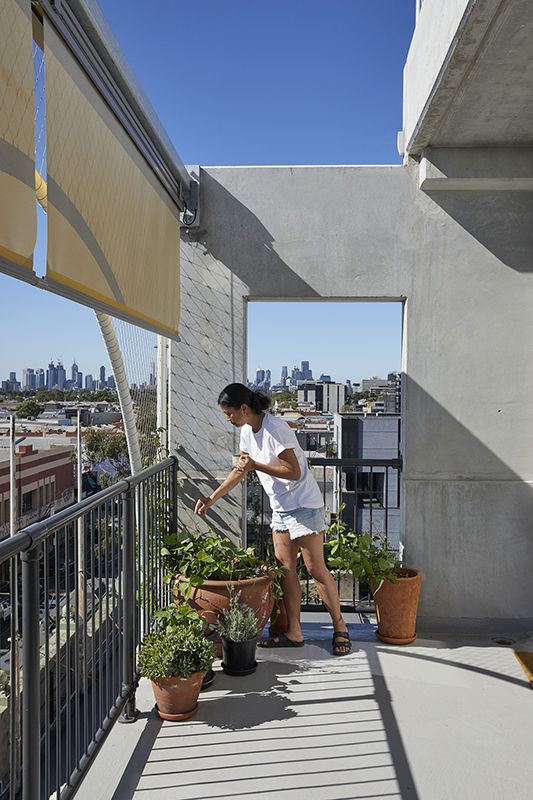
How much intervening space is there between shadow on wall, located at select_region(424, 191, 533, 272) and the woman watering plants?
173 centimetres

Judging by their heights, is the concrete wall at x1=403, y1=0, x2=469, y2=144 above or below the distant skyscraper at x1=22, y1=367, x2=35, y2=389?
above

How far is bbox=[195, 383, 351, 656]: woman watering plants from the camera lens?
3748mm

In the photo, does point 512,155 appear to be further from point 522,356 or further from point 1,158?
point 1,158

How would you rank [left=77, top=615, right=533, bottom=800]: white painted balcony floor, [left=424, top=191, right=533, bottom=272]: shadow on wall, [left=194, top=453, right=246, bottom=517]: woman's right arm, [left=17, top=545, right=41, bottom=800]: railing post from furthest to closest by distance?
[left=424, top=191, right=533, bottom=272]: shadow on wall
[left=194, top=453, right=246, bottom=517]: woman's right arm
[left=77, top=615, right=533, bottom=800]: white painted balcony floor
[left=17, top=545, right=41, bottom=800]: railing post

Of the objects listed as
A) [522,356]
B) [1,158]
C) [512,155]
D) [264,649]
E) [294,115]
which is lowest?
[264,649]

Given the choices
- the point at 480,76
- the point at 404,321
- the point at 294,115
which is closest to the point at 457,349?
the point at 404,321

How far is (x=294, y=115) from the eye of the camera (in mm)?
6805

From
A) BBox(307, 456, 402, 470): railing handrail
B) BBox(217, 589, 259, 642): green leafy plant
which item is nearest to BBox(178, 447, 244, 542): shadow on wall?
BBox(307, 456, 402, 470): railing handrail

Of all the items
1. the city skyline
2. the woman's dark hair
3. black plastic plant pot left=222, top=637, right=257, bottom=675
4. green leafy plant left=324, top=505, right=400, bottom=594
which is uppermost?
the city skyline

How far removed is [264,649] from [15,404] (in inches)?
81.8

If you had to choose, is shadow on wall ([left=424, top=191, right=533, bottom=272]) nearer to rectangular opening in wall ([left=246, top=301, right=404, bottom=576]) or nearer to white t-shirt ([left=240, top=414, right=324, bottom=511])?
rectangular opening in wall ([left=246, top=301, right=404, bottom=576])

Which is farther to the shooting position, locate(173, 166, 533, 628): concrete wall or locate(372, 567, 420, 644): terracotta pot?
locate(173, 166, 533, 628): concrete wall

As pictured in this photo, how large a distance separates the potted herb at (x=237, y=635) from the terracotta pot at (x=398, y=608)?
2.87 ft

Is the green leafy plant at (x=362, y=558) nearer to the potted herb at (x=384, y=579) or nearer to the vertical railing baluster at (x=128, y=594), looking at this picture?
the potted herb at (x=384, y=579)
